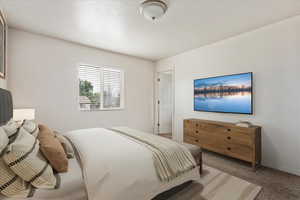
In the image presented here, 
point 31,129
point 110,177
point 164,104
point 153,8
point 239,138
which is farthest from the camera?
point 164,104

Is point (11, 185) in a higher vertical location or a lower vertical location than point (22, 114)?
lower

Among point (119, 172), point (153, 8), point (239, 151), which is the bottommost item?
point (239, 151)

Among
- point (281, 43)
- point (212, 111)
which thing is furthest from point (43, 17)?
point (281, 43)

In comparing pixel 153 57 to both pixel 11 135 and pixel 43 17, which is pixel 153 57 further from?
pixel 11 135

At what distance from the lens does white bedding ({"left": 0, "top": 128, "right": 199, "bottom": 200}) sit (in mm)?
1100

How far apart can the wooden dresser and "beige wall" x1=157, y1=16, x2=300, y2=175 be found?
27 cm

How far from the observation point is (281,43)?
7.82ft

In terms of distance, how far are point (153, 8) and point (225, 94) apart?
225 cm

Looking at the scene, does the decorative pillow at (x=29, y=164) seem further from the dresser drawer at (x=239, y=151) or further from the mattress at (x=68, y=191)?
the dresser drawer at (x=239, y=151)

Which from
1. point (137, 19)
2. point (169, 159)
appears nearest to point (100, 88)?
point (137, 19)

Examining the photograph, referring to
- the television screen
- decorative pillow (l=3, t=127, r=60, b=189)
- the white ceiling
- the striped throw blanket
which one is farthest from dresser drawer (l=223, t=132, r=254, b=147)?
decorative pillow (l=3, t=127, r=60, b=189)

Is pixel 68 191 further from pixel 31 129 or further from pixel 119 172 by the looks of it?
pixel 31 129

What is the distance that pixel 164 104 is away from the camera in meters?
5.08

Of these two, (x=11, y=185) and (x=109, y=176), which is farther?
(x=109, y=176)
